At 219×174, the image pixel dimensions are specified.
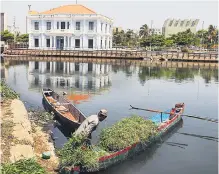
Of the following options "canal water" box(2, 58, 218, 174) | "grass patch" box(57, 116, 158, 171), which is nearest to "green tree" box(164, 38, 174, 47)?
"canal water" box(2, 58, 218, 174)

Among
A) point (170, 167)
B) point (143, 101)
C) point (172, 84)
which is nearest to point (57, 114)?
point (170, 167)

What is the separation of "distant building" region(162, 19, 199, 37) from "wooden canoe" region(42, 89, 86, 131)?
135484mm

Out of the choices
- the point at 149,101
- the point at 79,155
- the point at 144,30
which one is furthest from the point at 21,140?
the point at 144,30

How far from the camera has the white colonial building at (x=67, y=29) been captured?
68938 millimetres

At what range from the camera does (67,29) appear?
69688mm

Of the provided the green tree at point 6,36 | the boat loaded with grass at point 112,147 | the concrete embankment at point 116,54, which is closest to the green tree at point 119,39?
the green tree at point 6,36

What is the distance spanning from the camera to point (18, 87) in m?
29.4

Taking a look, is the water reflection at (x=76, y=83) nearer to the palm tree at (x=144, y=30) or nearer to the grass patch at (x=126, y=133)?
the grass patch at (x=126, y=133)

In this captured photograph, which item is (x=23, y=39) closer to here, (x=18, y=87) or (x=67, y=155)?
(x=18, y=87)

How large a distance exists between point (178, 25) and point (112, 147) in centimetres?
15247

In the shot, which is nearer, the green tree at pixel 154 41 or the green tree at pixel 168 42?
the green tree at pixel 154 41

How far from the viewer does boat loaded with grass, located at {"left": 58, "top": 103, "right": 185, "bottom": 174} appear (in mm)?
9914

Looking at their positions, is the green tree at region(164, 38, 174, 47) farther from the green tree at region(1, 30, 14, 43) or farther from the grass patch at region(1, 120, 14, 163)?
the grass patch at region(1, 120, 14, 163)

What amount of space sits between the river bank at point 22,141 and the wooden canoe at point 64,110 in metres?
1.19
